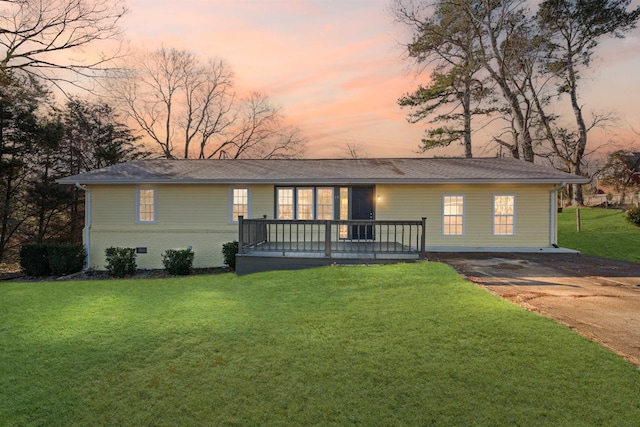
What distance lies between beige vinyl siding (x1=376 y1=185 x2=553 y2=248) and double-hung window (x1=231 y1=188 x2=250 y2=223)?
521cm

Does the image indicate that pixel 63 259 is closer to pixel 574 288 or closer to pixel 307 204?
pixel 307 204

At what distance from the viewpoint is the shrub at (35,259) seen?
12523mm

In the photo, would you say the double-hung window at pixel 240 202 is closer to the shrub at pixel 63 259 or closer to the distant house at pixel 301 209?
the distant house at pixel 301 209

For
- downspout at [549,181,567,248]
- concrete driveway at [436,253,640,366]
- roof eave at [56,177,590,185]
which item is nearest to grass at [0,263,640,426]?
concrete driveway at [436,253,640,366]

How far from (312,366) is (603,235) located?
21840 millimetres

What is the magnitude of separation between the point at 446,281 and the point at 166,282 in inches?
284

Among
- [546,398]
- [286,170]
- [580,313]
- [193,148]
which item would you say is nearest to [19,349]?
[546,398]

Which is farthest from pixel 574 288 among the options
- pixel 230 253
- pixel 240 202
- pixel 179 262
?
pixel 179 262

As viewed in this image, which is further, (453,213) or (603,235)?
(603,235)

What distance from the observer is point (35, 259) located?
41.1 feet

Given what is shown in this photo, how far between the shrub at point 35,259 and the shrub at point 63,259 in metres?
0.30

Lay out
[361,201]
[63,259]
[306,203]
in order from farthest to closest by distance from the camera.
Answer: [306,203], [361,201], [63,259]

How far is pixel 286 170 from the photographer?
1430cm

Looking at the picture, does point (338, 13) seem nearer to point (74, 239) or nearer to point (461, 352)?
point (461, 352)
